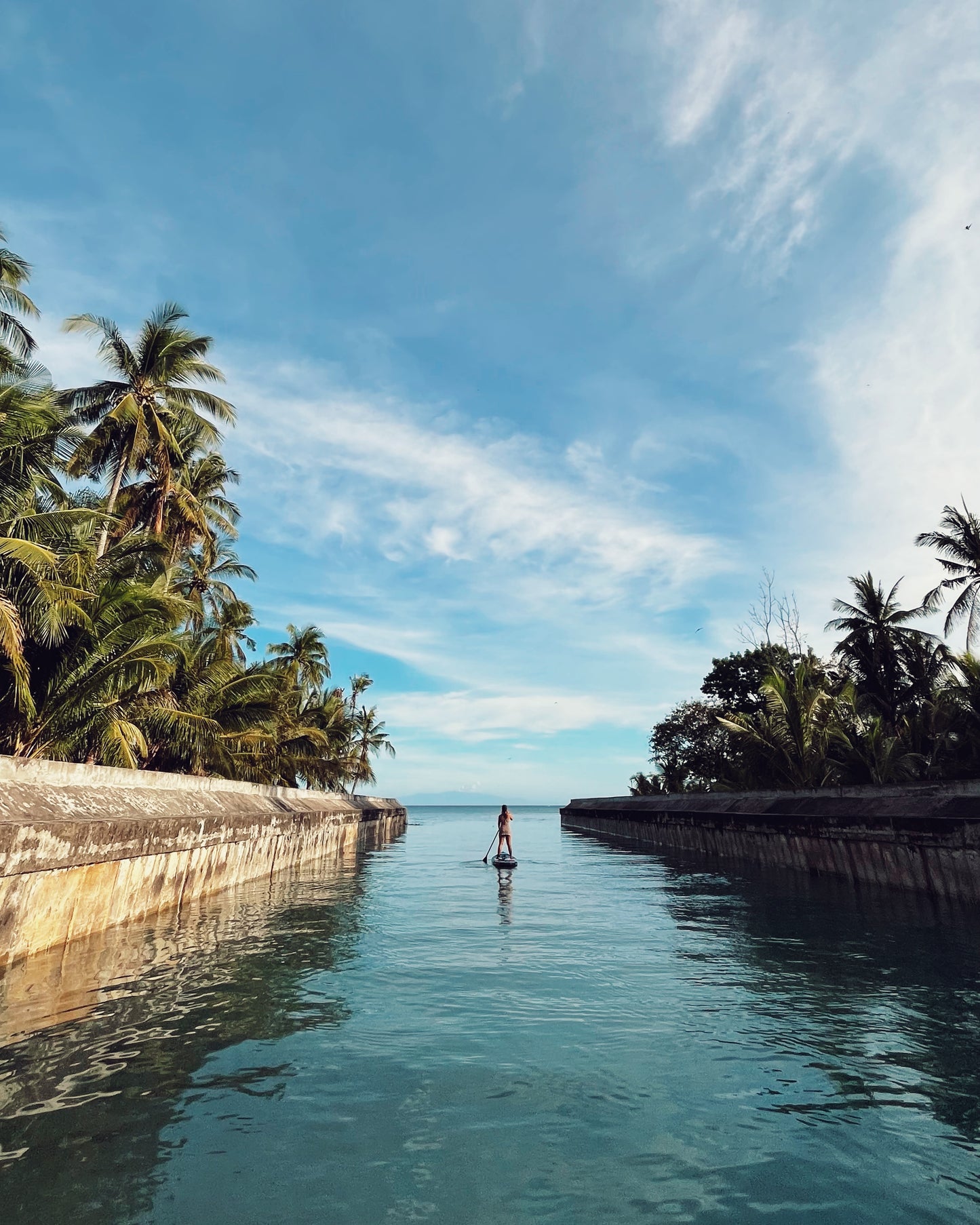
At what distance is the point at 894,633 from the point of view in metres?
33.2

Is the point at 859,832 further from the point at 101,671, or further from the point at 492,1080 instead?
the point at 101,671

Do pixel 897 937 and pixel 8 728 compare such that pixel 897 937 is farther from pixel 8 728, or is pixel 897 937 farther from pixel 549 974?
pixel 8 728

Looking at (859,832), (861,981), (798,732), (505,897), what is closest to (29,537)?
(505,897)

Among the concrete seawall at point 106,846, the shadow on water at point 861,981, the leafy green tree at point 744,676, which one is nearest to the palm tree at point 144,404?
the concrete seawall at point 106,846

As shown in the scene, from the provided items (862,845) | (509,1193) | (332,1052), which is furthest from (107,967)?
(862,845)

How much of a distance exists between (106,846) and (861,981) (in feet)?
33.9

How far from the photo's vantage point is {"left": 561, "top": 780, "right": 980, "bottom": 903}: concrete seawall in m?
13.6

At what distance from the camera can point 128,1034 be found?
6.23 metres

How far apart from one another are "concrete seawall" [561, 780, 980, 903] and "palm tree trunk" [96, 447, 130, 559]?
71.0 feet

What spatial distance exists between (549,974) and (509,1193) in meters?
4.98

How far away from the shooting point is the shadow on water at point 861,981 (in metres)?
5.25

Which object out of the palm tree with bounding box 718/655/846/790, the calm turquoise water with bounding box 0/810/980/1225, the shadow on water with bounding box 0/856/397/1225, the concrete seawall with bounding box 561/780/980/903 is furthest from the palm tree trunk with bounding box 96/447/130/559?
the palm tree with bounding box 718/655/846/790

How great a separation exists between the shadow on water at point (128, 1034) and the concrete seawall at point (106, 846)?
460 mm

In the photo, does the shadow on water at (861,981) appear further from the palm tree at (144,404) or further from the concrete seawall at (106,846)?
the palm tree at (144,404)
